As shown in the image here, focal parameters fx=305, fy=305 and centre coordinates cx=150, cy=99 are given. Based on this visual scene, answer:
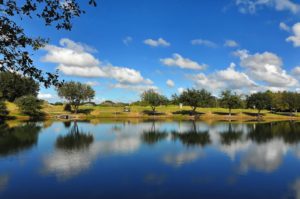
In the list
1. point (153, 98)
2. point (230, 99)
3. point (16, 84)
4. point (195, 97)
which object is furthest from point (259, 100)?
point (16, 84)

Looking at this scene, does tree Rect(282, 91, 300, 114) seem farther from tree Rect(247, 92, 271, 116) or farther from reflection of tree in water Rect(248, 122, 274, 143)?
reflection of tree in water Rect(248, 122, 274, 143)

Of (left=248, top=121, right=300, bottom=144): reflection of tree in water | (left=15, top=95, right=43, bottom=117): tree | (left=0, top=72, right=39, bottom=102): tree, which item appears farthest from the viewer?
(left=15, top=95, right=43, bottom=117): tree

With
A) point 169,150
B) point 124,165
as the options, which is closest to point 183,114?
point 169,150

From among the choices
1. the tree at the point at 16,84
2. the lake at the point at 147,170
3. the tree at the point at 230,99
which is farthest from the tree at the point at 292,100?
the tree at the point at 16,84

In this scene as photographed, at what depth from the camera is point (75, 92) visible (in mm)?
127375

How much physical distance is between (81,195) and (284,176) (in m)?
19.5

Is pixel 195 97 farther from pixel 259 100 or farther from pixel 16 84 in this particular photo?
pixel 16 84

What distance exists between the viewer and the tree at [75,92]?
12700 centimetres

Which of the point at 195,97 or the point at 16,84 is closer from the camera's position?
the point at 16,84

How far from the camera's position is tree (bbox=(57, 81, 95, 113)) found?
12700 centimetres

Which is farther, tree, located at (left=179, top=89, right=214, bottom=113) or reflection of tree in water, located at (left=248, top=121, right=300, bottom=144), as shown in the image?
tree, located at (left=179, top=89, right=214, bottom=113)

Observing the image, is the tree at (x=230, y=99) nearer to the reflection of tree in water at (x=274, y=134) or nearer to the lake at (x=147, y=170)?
the reflection of tree in water at (x=274, y=134)

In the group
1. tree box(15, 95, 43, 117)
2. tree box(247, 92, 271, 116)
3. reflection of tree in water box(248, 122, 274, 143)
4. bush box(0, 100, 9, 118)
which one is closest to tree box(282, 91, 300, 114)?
tree box(247, 92, 271, 116)

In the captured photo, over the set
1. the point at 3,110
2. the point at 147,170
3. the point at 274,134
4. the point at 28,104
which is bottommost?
the point at 147,170
